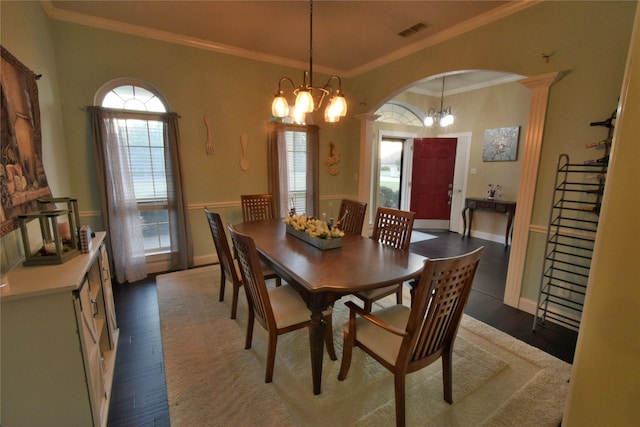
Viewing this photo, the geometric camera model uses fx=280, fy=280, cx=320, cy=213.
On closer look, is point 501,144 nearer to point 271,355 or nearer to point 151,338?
point 271,355

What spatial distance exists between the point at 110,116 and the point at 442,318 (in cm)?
375

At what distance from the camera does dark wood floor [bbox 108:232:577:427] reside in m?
1.65

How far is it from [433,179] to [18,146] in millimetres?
6060

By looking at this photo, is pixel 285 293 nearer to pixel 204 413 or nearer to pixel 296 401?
A: pixel 296 401

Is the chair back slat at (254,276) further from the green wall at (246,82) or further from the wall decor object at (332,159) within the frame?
the wall decor object at (332,159)

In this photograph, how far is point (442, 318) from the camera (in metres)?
1.43

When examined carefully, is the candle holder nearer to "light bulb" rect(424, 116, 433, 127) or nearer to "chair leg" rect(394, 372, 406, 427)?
"chair leg" rect(394, 372, 406, 427)

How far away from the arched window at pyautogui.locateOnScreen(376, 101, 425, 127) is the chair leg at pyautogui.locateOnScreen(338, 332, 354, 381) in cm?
488

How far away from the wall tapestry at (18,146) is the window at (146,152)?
126 centimetres

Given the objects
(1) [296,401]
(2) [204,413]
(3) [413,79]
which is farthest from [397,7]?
(2) [204,413]

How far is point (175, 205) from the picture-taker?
3521mm

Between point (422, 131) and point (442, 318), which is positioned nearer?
point (442, 318)

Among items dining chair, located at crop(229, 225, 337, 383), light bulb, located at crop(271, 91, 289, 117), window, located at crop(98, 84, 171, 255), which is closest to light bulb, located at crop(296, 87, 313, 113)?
light bulb, located at crop(271, 91, 289, 117)

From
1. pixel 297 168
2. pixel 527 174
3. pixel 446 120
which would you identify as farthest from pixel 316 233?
pixel 446 120
